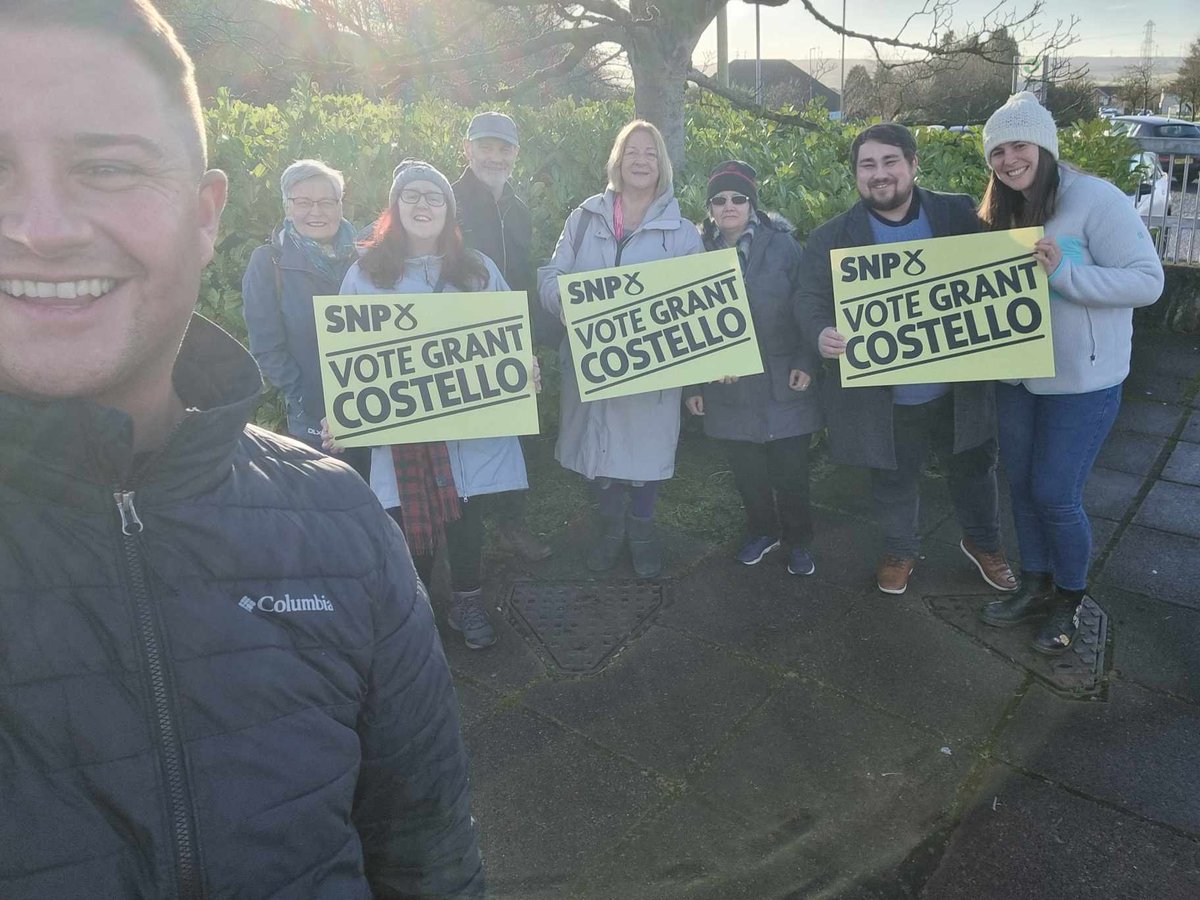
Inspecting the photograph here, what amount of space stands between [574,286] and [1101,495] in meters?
3.49

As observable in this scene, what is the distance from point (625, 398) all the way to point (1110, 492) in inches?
124

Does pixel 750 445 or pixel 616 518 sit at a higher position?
pixel 750 445

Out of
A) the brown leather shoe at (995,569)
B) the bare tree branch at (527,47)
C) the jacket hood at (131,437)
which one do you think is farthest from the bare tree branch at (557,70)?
the jacket hood at (131,437)

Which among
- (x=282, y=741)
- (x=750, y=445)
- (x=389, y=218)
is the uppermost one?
(x=389, y=218)

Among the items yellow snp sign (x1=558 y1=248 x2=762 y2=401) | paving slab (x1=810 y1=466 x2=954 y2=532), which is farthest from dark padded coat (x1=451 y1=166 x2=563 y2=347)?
paving slab (x1=810 y1=466 x2=954 y2=532)

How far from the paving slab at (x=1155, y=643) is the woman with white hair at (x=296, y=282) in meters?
3.29

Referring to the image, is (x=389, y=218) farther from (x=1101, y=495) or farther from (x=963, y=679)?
(x=1101, y=495)

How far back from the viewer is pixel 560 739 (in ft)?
11.0

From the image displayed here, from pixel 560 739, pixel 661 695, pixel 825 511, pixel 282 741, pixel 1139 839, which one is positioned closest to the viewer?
pixel 282 741

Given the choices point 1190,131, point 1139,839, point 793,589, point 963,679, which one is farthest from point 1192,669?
point 1190,131

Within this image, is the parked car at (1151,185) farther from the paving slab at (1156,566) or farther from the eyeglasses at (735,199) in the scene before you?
the eyeglasses at (735,199)

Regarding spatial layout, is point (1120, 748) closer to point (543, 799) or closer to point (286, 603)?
point (543, 799)

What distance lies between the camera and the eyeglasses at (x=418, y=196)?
367 centimetres

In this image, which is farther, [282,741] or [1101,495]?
[1101,495]
